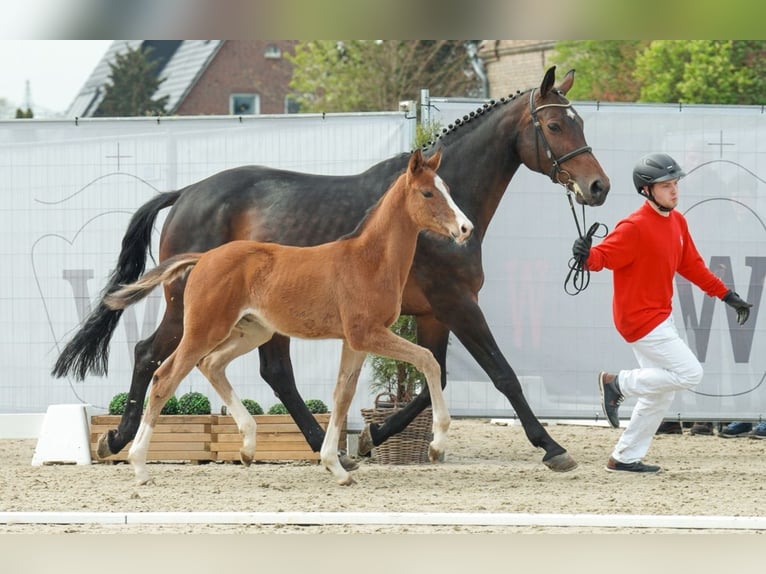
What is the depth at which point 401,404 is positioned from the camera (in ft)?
28.5

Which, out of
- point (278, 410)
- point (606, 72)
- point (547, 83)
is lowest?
point (278, 410)

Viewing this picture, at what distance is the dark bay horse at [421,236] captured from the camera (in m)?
7.42

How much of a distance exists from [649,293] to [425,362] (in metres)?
1.63

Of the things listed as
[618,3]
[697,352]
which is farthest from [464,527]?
[697,352]

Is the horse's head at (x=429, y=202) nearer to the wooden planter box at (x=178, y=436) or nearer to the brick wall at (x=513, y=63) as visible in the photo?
the wooden planter box at (x=178, y=436)

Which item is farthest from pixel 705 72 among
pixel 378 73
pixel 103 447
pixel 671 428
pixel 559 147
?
pixel 103 447

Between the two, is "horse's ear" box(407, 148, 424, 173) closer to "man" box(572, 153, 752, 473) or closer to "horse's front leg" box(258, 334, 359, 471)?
"man" box(572, 153, 752, 473)

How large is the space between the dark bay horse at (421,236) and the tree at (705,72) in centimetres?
2081

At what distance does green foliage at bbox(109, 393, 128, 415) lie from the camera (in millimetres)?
8703

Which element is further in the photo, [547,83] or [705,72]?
[705,72]

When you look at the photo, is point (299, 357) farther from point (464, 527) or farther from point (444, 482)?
point (464, 527)

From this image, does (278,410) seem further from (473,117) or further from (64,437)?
(473,117)

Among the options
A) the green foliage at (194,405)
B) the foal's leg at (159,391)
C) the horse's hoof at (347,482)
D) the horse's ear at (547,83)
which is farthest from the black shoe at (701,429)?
the foal's leg at (159,391)

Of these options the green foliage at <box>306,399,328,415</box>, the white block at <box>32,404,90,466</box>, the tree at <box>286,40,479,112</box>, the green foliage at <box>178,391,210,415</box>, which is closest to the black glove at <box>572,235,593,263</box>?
the green foliage at <box>306,399,328,415</box>
